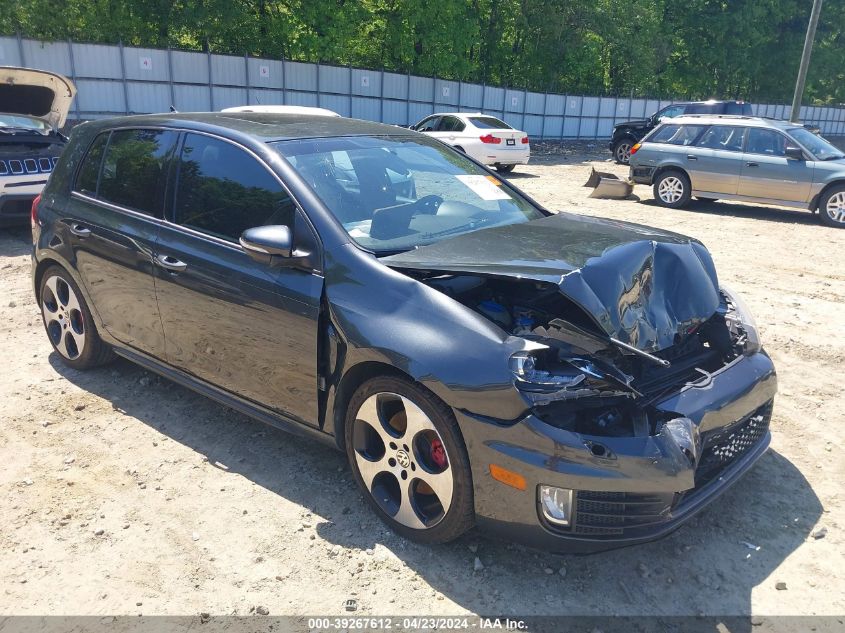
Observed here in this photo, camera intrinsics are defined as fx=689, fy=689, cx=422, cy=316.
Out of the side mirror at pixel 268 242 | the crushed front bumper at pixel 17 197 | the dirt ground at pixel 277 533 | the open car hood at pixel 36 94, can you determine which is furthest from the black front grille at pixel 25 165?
the side mirror at pixel 268 242

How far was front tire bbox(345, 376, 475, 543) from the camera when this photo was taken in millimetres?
2863

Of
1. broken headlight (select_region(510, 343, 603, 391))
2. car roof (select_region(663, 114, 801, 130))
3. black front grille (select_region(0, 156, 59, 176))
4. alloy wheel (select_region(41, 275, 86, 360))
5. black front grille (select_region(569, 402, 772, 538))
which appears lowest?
alloy wheel (select_region(41, 275, 86, 360))

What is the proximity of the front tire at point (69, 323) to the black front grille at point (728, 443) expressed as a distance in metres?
3.88

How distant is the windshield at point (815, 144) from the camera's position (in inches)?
467

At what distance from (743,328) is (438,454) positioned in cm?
181

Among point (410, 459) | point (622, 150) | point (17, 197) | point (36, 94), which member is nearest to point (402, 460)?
point (410, 459)

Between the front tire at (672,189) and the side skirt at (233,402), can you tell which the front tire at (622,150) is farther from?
the side skirt at (233,402)

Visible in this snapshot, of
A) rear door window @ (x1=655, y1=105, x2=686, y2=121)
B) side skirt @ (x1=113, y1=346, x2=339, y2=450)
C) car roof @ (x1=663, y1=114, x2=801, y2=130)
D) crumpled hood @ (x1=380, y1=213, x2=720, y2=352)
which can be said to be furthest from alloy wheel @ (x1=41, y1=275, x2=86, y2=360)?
rear door window @ (x1=655, y1=105, x2=686, y2=121)

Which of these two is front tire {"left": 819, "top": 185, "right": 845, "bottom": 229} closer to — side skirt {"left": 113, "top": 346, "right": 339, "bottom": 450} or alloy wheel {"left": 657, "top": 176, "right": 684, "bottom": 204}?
alloy wheel {"left": 657, "top": 176, "right": 684, "bottom": 204}

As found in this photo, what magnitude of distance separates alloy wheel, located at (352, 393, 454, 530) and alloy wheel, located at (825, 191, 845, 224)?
11251 millimetres

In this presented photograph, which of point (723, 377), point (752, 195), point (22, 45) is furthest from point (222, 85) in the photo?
point (723, 377)

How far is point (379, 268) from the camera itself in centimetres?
314

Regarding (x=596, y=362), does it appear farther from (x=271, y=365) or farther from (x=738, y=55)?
(x=738, y=55)

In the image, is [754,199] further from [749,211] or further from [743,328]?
[743,328]
